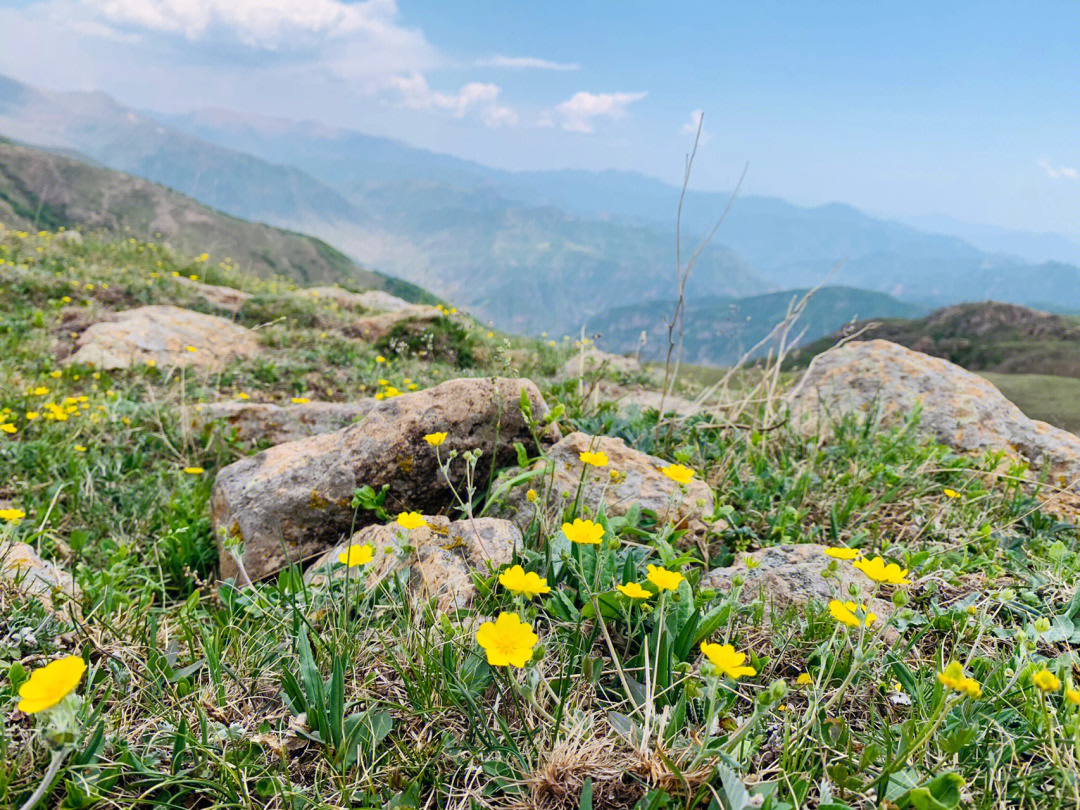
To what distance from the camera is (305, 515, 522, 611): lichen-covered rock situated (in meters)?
2.17

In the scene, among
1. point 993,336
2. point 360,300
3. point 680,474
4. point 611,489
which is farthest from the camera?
point 993,336

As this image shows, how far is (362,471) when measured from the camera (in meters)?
3.22

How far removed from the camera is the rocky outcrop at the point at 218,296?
9.73 metres

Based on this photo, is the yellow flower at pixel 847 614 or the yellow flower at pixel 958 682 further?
the yellow flower at pixel 847 614

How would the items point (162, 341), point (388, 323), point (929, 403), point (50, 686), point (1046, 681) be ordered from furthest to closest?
point (388, 323), point (162, 341), point (929, 403), point (1046, 681), point (50, 686)

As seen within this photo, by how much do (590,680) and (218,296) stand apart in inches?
414

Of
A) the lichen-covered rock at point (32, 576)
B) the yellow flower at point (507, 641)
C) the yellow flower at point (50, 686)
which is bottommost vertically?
the lichen-covered rock at point (32, 576)

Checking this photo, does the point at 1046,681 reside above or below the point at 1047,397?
above

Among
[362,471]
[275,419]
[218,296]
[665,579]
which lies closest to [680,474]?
[665,579]

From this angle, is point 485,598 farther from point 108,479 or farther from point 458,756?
point 108,479

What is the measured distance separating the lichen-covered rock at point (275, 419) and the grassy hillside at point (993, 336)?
3814 cm

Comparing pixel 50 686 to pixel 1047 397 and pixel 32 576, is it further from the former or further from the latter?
pixel 1047 397

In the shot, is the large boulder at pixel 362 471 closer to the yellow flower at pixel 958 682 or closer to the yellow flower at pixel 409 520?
the yellow flower at pixel 409 520

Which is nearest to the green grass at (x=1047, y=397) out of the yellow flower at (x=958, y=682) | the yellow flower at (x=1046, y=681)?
the yellow flower at (x=1046, y=681)
